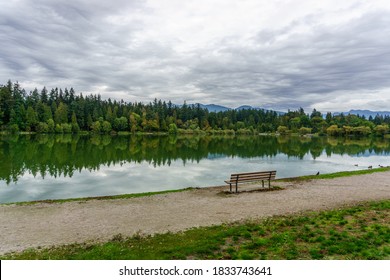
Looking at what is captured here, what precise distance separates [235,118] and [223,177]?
171m

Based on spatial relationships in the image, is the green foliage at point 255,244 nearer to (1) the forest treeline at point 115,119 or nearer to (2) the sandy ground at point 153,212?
(2) the sandy ground at point 153,212

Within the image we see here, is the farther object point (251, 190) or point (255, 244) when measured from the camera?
point (251, 190)

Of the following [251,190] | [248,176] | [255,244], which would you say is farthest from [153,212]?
[251,190]

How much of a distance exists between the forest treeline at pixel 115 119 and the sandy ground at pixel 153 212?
338 feet

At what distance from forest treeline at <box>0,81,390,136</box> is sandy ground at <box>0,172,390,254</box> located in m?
103

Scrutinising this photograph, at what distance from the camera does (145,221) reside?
12742mm

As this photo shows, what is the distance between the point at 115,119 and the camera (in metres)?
136

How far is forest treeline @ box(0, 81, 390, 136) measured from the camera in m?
109

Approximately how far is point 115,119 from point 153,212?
128 m

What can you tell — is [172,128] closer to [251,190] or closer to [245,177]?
[251,190]

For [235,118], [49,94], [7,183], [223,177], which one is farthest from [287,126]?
[7,183]

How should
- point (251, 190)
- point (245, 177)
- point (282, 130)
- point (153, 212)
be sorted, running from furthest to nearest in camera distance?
1. point (282, 130)
2. point (251, 190)
3. point (245, 177)
4. point (153, 212)

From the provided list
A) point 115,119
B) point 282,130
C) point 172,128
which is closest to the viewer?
point 115,119

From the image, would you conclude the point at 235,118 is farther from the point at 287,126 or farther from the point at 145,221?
the point at 145,221
